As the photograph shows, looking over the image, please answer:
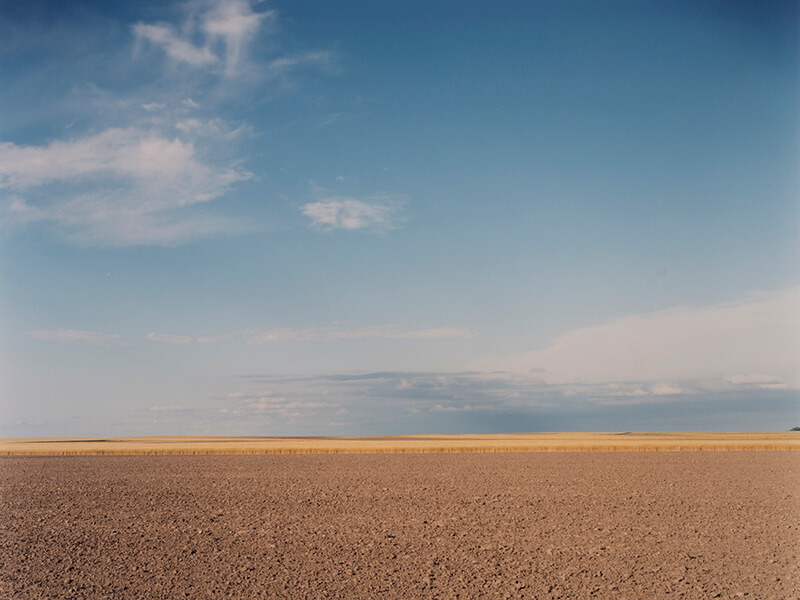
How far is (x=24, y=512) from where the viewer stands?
20031mm

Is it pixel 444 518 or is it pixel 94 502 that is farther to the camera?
pixel 94 502

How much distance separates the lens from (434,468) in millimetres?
37219

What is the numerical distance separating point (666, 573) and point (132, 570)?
35.7 ft

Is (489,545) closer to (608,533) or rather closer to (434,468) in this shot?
(608,533)

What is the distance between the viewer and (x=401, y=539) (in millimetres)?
15289

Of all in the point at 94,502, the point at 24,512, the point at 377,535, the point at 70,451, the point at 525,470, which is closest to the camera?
the point at 377,535

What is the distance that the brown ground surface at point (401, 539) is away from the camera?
11.4 m

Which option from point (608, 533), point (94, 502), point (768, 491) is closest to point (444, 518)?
point (608, 533)

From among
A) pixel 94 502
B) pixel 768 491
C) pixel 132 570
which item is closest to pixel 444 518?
pixel 132 570

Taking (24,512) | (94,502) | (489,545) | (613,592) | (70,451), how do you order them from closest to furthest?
(613,592) < (489,545) < (24,512) < (94,502) < (70,451)

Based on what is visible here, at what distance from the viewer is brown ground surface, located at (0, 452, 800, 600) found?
11.4m

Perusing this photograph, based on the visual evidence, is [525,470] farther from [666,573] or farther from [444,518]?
[666,573]

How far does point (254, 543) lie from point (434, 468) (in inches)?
A: 923

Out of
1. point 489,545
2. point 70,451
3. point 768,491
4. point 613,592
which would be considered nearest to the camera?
point 613,592
